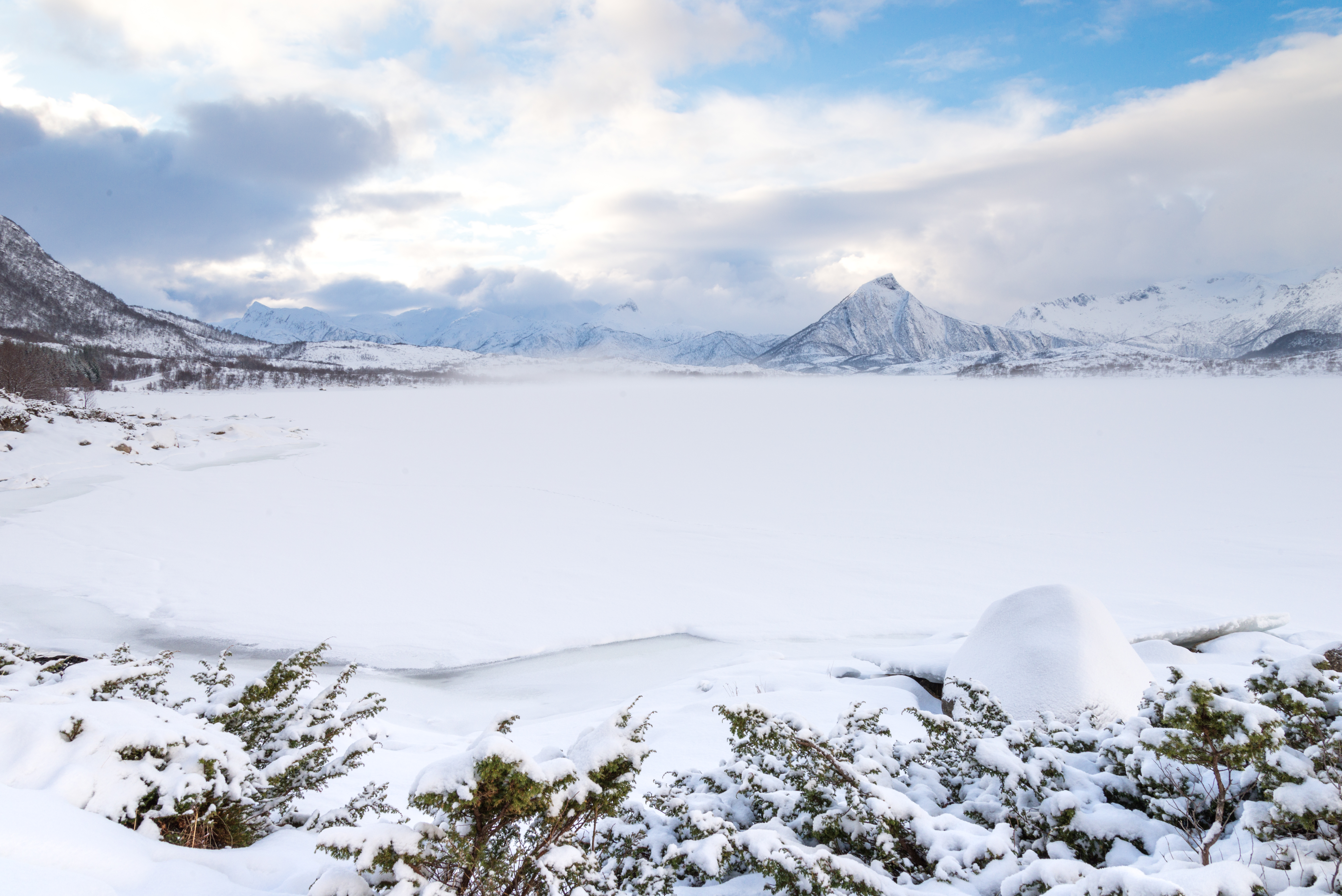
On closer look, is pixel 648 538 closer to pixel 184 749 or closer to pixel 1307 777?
pixel 184 749

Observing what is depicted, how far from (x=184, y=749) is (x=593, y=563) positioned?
11029 millimetres

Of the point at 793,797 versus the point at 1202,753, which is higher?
the point at 1202,753

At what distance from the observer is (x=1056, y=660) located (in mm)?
6094

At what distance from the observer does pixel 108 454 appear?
26.5 meters

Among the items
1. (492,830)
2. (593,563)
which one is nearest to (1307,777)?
(492,830)

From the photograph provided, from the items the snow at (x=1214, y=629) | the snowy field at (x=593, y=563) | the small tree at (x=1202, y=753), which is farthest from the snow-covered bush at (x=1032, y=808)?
the snow at (x=1214, y=629)

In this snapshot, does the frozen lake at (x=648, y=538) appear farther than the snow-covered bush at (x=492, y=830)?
Yes

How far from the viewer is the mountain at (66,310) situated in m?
156

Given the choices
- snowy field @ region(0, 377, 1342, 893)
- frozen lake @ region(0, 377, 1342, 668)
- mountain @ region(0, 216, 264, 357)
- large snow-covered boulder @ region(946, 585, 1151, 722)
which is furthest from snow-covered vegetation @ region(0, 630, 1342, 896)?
mountain @ region(0, 216, 264, 357)

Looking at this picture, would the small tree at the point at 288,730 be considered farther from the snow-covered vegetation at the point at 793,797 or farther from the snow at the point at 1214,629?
the snow at the point at 1214,629

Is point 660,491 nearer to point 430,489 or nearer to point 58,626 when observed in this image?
point 430,489

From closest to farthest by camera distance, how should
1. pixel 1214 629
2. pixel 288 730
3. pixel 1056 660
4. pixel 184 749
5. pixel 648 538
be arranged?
pixel 184 749 < pixel 288 730 < pixel 1056 660 < pixel 1214 629 < pixel 648 538

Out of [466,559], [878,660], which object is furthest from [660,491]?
[878,660]

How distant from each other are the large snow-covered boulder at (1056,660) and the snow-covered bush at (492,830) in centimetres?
427
